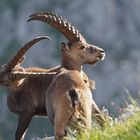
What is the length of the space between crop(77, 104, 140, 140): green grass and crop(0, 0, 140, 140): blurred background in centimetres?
8928

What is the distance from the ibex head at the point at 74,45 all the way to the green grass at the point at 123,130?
5.07m

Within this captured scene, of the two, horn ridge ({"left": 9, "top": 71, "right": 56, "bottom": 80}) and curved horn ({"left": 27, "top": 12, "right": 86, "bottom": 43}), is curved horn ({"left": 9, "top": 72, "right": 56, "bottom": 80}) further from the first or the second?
curved horn ({"left": 27, "top": 12, "right": 86, "bottom": 43})

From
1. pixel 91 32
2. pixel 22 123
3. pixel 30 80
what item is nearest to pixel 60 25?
pixel 30 80

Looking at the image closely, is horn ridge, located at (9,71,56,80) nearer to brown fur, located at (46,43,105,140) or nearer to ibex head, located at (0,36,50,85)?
ibex head, located at (0,36,50,85)

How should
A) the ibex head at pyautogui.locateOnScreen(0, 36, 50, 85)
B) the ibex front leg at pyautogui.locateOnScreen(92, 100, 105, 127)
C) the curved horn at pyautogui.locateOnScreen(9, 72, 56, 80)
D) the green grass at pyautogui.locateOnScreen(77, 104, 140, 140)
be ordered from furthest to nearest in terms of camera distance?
the ibex head at pyautogui.locateOnScreen(0, 36, 50, 85), the curved horn at pyautogui.locateOnScreen(9, 72, 56, 80), the ibex front leg at pyautogui.locateOnScreen(92, 100, 105, 127), the green grass at pyautogui.locateOnScreen(77, 104, 140, 140)

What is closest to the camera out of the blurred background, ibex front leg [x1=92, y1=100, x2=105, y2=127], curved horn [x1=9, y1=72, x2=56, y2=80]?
ibex front leg [x1=92, y1=100, x2=105, y2=127]

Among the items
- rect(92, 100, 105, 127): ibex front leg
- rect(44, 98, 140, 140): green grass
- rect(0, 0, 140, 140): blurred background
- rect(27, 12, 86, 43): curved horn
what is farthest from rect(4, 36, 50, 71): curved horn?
rect(0, 0, 140, 140): blurred background

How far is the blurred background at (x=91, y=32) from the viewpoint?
10725 cm

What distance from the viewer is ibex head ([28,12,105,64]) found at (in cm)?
1864

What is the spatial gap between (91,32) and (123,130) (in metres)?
102

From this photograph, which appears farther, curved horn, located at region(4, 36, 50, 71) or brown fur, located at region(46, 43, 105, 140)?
curved horn, located at region(4, 36, 50, 71)

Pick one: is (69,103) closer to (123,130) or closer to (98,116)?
(98,116)

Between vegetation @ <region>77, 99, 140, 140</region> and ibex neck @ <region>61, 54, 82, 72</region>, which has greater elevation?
ibex neck @ <region>61, 54, 82, 72</region>

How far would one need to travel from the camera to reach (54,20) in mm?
18641
